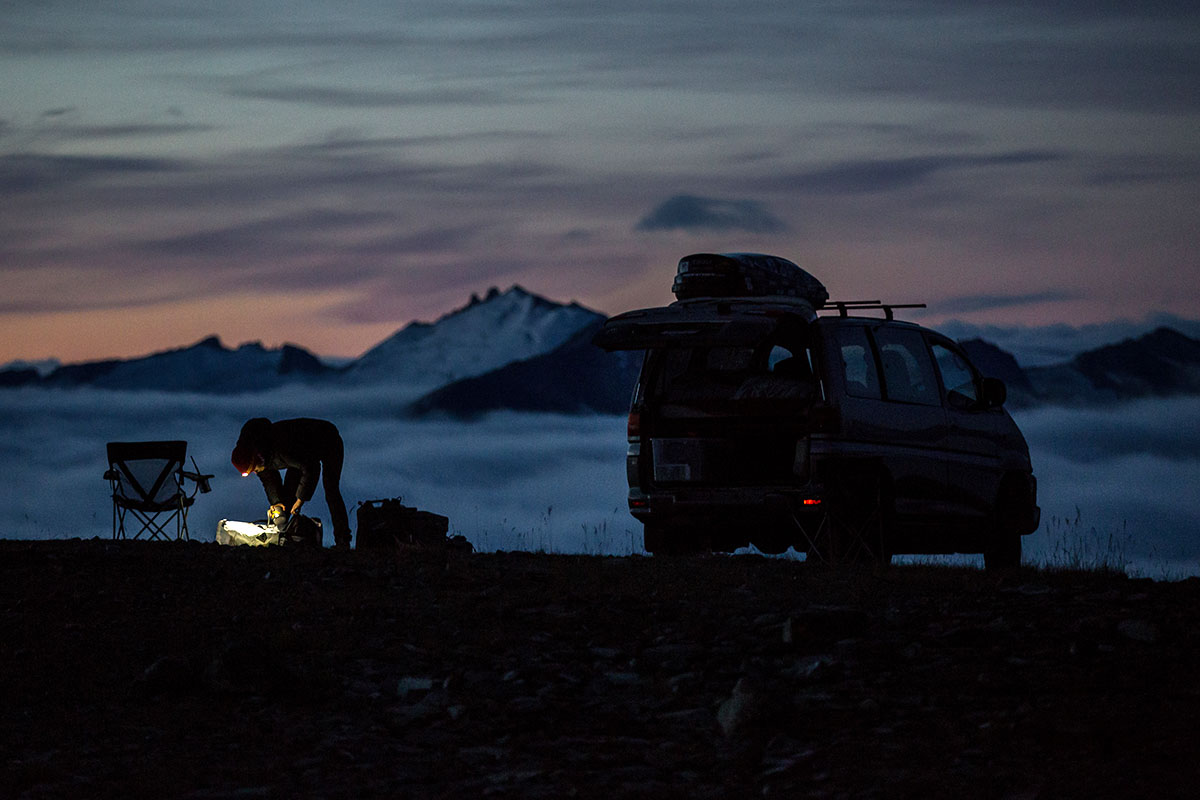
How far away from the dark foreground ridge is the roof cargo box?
288 centimetres

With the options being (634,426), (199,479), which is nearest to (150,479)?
(199,479)

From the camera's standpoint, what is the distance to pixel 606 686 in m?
7.87

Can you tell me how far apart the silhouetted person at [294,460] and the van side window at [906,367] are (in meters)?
6.26

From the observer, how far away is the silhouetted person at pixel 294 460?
15.6m

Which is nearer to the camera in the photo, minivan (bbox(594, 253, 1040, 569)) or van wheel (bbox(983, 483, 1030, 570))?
minivan (bbox(594, 253, 1040, 569))

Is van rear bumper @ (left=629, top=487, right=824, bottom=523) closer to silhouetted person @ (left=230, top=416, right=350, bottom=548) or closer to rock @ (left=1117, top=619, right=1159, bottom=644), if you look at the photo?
rock @ (left=1117, top=619, right=1159, bottom=644)

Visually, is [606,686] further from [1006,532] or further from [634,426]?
[1006,532]

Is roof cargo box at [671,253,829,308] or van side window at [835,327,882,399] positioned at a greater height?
roof cargo box at [671,253,829,308]

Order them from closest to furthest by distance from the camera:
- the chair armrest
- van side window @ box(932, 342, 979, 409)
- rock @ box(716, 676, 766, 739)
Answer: rock @ box(716, 676, 766, 739), van side window @ box(932, 342, 979, 409), the chair armrest

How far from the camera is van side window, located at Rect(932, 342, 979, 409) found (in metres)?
12.9

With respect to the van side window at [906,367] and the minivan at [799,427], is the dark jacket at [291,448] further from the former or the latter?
the van side window at [906,367]

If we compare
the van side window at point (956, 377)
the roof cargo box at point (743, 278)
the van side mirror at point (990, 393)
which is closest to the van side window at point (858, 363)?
the roof cargo box at point (743, 278)

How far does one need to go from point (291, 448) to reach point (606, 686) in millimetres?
8777

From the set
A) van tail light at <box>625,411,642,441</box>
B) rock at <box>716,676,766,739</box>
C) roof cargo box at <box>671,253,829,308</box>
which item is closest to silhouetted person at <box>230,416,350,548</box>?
van tail light at <box>625,411,642,441</box>
